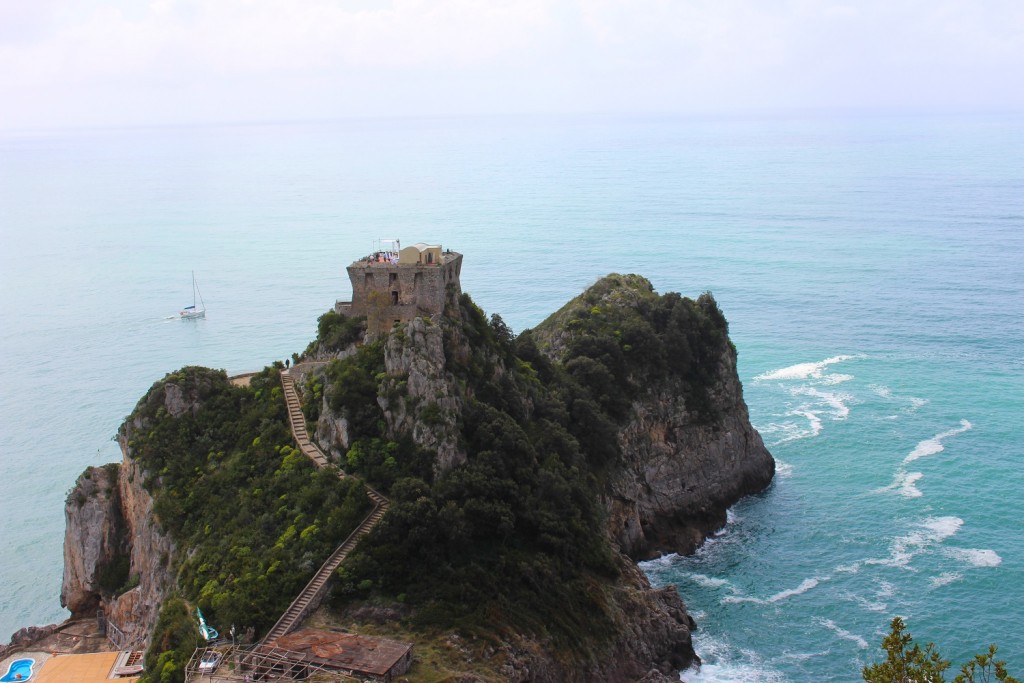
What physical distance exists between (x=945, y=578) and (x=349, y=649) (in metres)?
38.8

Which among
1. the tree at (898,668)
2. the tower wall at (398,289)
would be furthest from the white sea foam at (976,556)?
the tower wall at (398,289)

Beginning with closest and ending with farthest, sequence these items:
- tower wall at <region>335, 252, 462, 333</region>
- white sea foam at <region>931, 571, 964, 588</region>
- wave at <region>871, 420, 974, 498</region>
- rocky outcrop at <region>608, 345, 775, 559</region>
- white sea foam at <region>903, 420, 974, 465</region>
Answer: tower wall at <region>335, 252, 462, 333</region> → white sea foam at <region>931, 571, 964, 588</region> → rocky outcrop at <region>608, 345, 775, 559</region> → wave at <region>871, 420, 974, 498</region> → white sea foam at <region>903, 420, 974, 465</region>

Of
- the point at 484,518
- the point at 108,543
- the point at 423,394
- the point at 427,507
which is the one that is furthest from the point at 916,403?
the point at 108,543

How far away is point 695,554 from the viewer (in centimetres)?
7219

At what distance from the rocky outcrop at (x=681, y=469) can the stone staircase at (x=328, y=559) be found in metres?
20.4

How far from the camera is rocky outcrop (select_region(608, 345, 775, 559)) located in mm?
72062

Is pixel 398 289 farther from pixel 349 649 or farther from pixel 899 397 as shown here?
pixel 899 397

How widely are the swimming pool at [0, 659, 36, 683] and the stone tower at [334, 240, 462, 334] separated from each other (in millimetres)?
25195

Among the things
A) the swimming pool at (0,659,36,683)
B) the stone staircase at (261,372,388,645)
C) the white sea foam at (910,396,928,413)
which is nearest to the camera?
the stone staircase at (261,372,388,645)

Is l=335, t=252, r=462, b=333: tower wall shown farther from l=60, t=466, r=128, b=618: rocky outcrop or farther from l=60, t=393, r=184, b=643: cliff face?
l=60, t=466, r=128, b=618: rocky outcrop

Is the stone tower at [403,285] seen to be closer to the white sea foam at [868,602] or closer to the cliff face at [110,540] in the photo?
the cliff face at [110,540]

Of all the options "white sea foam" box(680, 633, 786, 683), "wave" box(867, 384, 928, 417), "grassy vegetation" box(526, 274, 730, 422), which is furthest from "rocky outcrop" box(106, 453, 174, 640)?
"wave" box(867, 384, 928, 417)

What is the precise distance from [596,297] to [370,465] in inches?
1413

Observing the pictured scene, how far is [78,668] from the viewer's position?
5538cm
